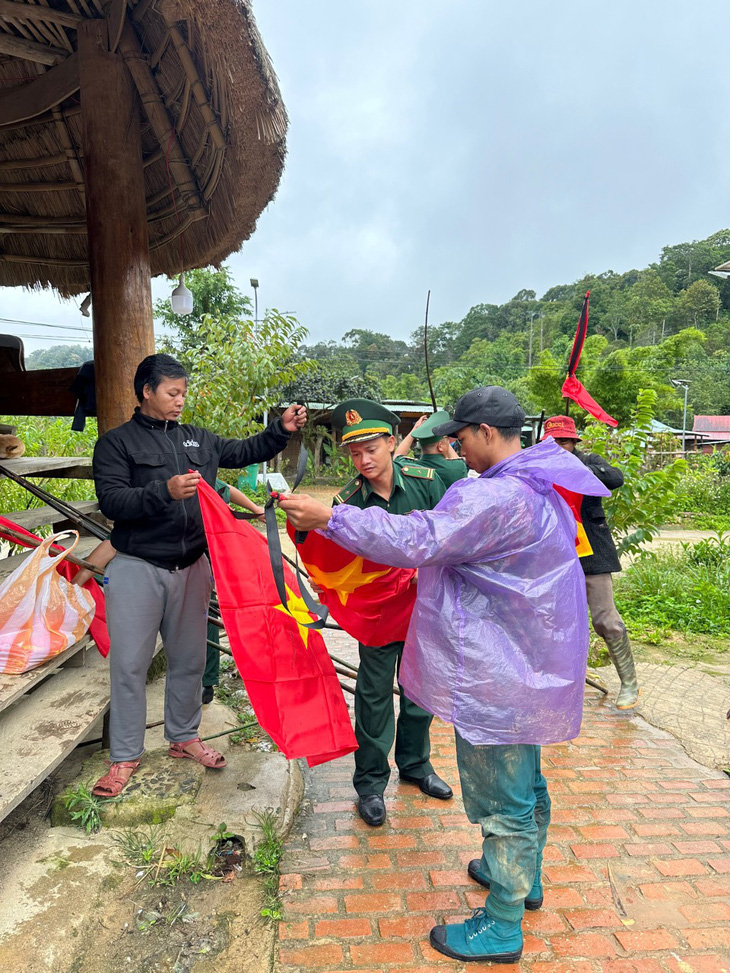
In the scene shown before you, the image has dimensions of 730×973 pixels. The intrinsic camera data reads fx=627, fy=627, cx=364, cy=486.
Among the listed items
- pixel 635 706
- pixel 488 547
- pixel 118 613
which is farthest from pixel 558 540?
pixel 635 706

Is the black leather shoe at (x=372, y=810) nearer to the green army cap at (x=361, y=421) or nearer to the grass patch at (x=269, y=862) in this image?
the grass patch at (x=269, y=862)

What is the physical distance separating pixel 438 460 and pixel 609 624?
5.28 feet

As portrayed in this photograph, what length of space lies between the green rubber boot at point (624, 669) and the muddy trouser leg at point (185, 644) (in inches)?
110

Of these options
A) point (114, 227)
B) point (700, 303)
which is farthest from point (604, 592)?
point (700, 303)

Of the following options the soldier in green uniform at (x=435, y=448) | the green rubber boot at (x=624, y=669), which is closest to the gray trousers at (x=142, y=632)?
the soldier in green uniform at (x=435, y=448)

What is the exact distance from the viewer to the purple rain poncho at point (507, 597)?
73.1 inches

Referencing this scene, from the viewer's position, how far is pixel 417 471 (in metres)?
3.01

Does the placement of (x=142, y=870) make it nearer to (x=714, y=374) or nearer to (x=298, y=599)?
(x=298, y=599)

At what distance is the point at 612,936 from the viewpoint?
218 cm

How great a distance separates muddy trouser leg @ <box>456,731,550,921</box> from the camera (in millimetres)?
1974

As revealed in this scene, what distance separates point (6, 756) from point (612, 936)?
7.39 ft

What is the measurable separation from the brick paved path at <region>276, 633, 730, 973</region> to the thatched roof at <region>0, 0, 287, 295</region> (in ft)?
11.7

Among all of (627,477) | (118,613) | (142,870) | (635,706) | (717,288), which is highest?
(717,288)

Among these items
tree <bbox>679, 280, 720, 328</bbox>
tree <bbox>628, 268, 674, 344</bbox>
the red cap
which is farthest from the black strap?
tree <bbox>679, 280, 720, 328</bbox>
